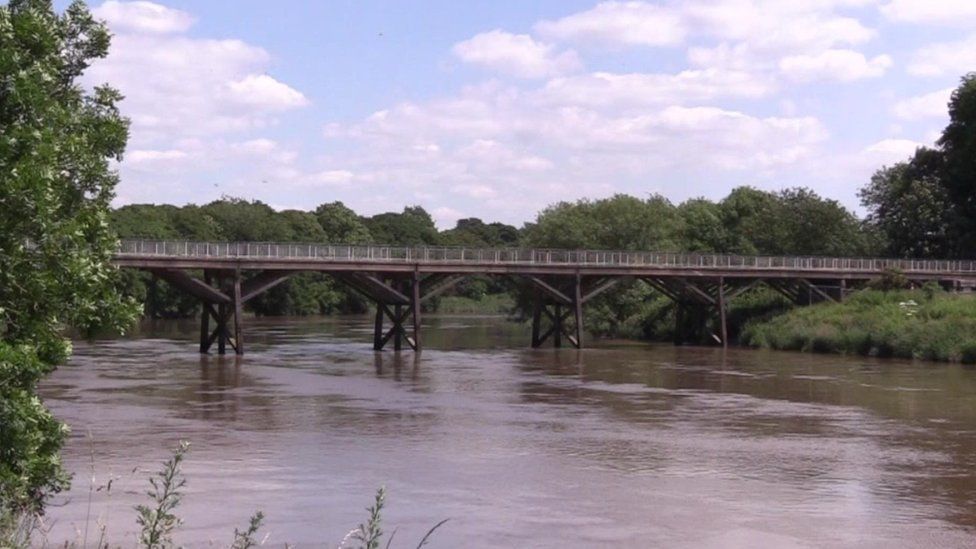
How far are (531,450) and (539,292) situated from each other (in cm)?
3651

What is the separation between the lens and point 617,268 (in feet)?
202

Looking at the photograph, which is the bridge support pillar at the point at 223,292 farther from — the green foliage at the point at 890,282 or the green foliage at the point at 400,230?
the green foliage at the point at 400,230

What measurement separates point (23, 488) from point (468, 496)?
1017 centimetres

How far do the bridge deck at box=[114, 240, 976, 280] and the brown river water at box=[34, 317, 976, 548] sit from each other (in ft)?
14.1

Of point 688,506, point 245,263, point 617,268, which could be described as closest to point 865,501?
point 688,506

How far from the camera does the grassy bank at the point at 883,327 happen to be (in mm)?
54000

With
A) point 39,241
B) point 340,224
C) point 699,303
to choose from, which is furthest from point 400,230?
point 39,241

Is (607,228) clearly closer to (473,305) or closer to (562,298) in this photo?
(562,298)

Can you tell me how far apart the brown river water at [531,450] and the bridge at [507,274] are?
392cm

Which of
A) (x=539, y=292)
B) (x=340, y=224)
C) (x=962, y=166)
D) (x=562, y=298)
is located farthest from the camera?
(x=340, y=224)

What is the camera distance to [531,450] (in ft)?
83.0

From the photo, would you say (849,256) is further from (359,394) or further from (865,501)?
(865,501)

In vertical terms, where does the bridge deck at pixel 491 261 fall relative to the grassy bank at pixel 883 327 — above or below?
above

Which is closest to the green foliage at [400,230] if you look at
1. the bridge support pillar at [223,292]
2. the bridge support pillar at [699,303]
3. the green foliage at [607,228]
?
the green foliage at [607,228]
